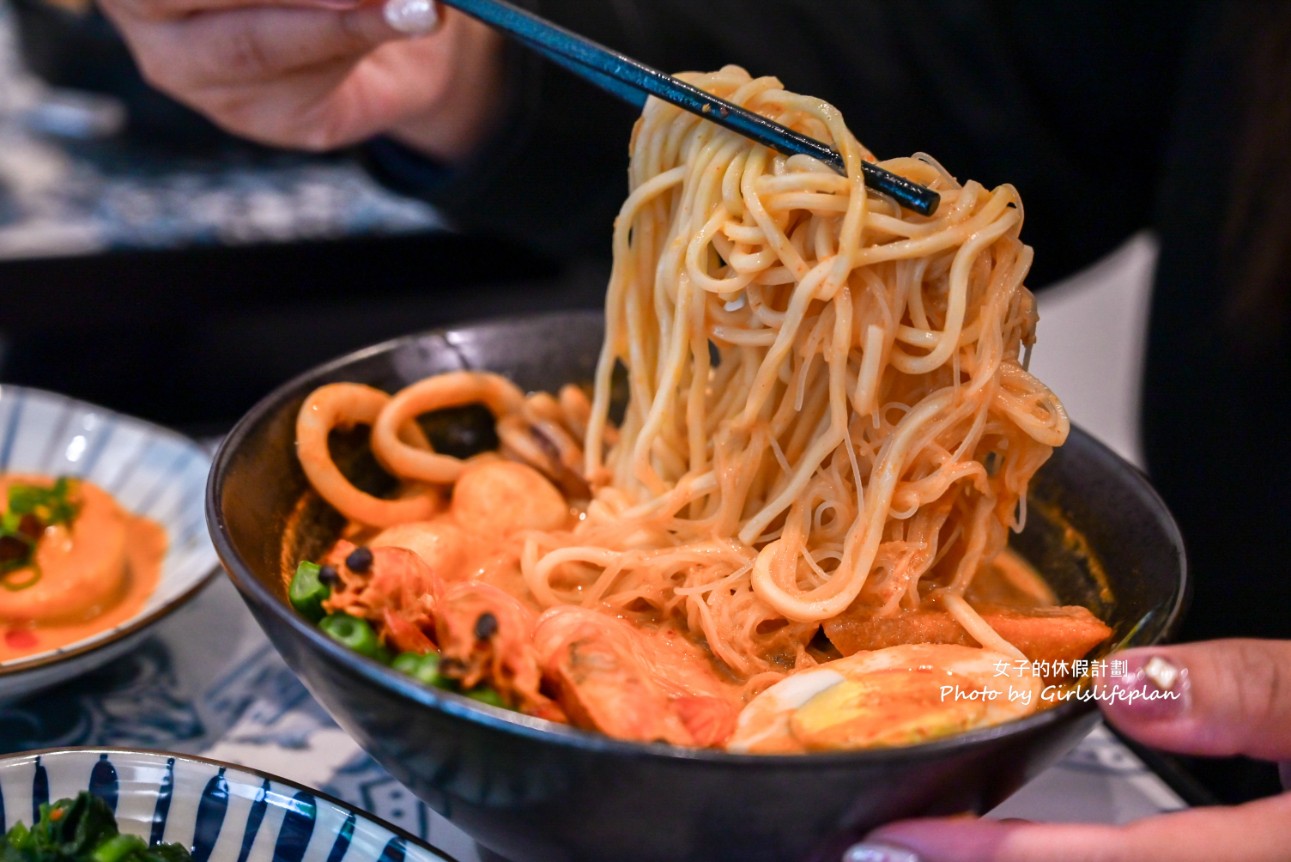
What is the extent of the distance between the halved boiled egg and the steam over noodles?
0.05 metres

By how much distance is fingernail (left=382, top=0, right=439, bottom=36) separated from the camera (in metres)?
1.64

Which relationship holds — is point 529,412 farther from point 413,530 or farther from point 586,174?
point 586,174

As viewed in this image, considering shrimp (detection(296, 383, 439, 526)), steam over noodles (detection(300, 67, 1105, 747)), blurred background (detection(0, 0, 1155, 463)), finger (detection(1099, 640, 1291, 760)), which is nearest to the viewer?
finger (detection(1099, 640, 1291, 760))

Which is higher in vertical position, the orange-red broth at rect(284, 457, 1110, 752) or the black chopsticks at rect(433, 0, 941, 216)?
the black chopsticks at rect(433, 0, 941, 216)

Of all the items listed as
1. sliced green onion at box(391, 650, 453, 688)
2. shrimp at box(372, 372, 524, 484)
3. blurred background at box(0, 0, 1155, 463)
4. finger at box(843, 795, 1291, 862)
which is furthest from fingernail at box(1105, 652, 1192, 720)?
blurred background at box(0, 0, 1155, 463)

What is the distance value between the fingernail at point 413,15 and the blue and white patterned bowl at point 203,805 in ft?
3.79

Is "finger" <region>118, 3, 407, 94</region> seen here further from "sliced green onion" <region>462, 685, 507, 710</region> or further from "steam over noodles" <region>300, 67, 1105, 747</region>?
"sliced green onion" <region>462, 685, 507, 710</region>

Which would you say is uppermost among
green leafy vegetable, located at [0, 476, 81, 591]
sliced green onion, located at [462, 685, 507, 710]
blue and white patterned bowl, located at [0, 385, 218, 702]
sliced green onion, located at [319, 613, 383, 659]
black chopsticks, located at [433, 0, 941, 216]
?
black chopsticks, located at [433, 0, 941, 216]

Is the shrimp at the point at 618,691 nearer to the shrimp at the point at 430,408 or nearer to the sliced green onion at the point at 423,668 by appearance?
the sliced green onion at the point at 423,668

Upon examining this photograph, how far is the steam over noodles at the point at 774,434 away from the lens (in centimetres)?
132

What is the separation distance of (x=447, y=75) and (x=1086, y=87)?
5.67 ft

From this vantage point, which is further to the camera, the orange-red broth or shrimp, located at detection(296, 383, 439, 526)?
shrimp, located at detection(296, 383, 439, 526)

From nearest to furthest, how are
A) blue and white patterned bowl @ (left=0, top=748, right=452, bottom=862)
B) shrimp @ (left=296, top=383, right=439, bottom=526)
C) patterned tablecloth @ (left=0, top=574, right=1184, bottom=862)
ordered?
1. blue and white patterned bowl @ (left=0, top=748, right=452, bottom=862)
2. patterned tablecloth @ (left=0, top=574, right=1184, bottom=862)
3. shrimp @ (left=296, top=383, right=439, bottom=526)

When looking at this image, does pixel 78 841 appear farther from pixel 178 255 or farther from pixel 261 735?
pixel 178 255
